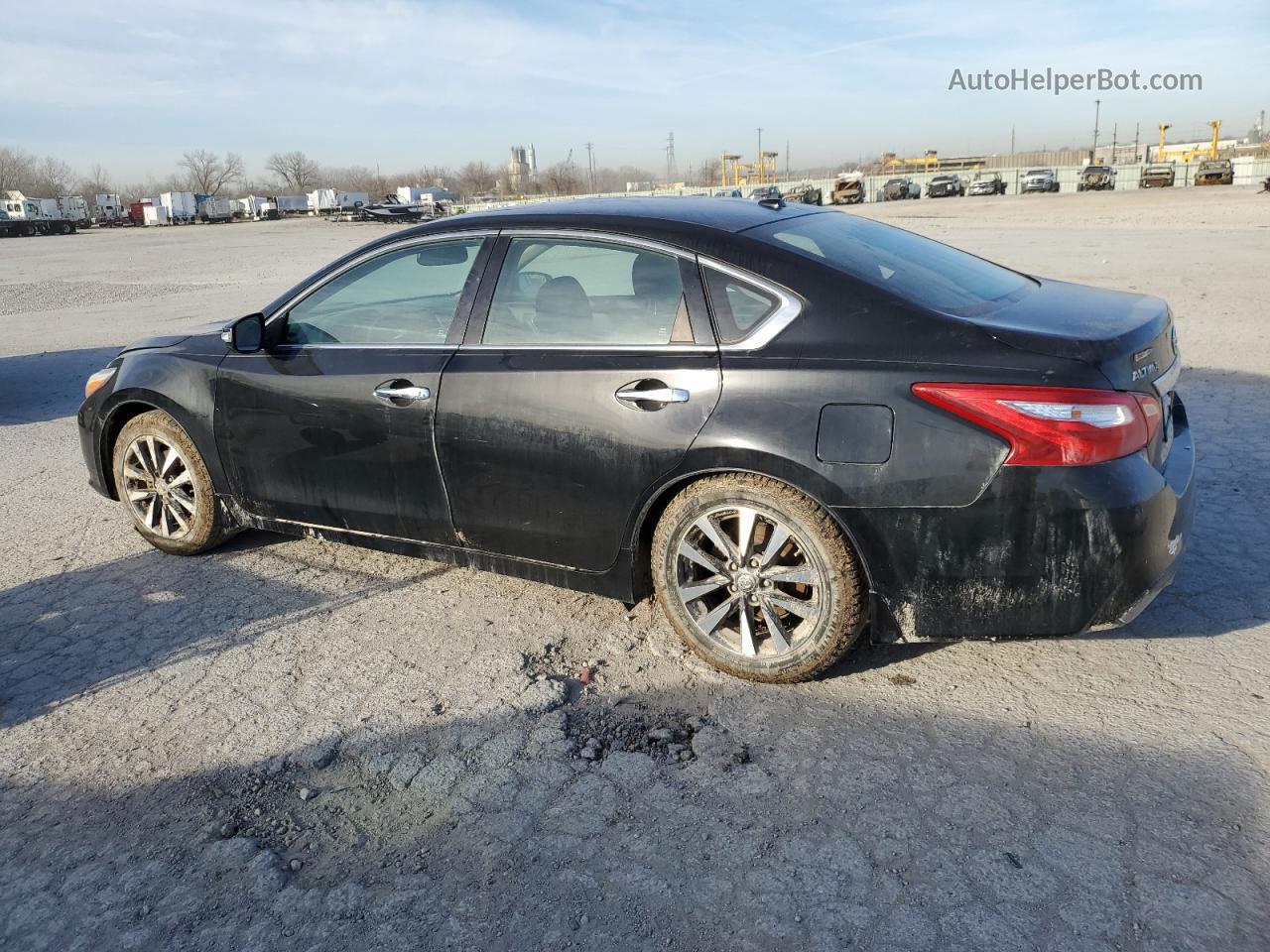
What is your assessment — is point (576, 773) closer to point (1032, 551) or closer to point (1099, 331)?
point (1032, 551)

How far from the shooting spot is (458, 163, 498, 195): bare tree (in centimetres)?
13875

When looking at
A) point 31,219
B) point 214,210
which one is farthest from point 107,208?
point 31,219

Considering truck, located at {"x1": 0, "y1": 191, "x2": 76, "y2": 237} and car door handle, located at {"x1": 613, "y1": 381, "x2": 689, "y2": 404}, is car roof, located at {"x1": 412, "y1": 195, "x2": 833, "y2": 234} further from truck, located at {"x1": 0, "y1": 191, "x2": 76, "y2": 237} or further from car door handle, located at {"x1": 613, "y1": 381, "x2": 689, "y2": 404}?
truck, located at {"x1": 0, "y1": 191, "x2": 76, "y2": 237}

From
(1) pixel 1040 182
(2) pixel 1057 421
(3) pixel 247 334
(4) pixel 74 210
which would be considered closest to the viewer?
(2) pixel 1057 421

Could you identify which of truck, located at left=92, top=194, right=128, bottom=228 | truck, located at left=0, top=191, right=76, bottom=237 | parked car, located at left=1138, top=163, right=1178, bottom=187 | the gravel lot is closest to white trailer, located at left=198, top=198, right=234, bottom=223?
truck, located at left=92, top=194, right=128, bottom=228

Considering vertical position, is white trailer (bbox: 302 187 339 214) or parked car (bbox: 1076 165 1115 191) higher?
white trailer (bbox: 302 187 339 214)

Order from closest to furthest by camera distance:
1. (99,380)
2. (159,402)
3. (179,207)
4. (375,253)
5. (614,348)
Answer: (614,348) → (375,253) → (159,402) → (99,380) → (179,207)

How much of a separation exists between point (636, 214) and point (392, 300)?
3.91 feet

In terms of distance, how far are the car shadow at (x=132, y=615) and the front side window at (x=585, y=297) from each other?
1.48 metres

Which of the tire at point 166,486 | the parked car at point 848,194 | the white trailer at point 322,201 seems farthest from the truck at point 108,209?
the tire at point 166,486

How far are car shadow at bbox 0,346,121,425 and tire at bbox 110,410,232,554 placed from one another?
4.10 metres

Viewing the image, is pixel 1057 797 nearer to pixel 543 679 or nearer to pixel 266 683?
pixel 543 679

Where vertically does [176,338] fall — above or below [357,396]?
above

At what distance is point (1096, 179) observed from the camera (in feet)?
185
